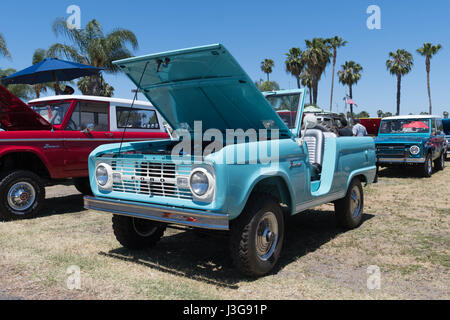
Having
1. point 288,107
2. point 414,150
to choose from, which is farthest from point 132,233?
point 414,150

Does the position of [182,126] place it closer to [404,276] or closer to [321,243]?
[321,243]

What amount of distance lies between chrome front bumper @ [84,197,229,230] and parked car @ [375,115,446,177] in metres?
9.54

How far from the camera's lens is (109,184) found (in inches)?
158

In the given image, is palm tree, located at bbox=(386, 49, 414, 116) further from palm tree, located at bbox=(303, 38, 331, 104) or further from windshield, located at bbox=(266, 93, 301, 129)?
windshield, located at bbox=(266, 93, 301, 129)

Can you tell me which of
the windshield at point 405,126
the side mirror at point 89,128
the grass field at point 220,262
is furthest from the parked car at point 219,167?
the windshield at point 405,126

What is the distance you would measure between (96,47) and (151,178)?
733 inches

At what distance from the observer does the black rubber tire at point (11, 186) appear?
6137mm

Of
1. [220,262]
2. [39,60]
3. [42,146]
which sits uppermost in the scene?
[39,60]

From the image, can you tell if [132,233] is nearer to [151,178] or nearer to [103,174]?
[103,174]

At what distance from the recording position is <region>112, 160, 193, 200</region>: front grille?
3492 millimetres

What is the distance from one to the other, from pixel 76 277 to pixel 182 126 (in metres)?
2.24

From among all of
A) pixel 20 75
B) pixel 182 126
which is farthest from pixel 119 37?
pixel 182 126

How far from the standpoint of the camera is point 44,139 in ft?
21.6

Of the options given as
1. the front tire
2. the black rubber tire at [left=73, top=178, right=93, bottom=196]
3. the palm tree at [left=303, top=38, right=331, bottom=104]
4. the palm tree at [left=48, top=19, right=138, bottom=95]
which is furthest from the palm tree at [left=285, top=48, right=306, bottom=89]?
the black rubber tire at [left=73, top=178, right=93, bottom=196]
